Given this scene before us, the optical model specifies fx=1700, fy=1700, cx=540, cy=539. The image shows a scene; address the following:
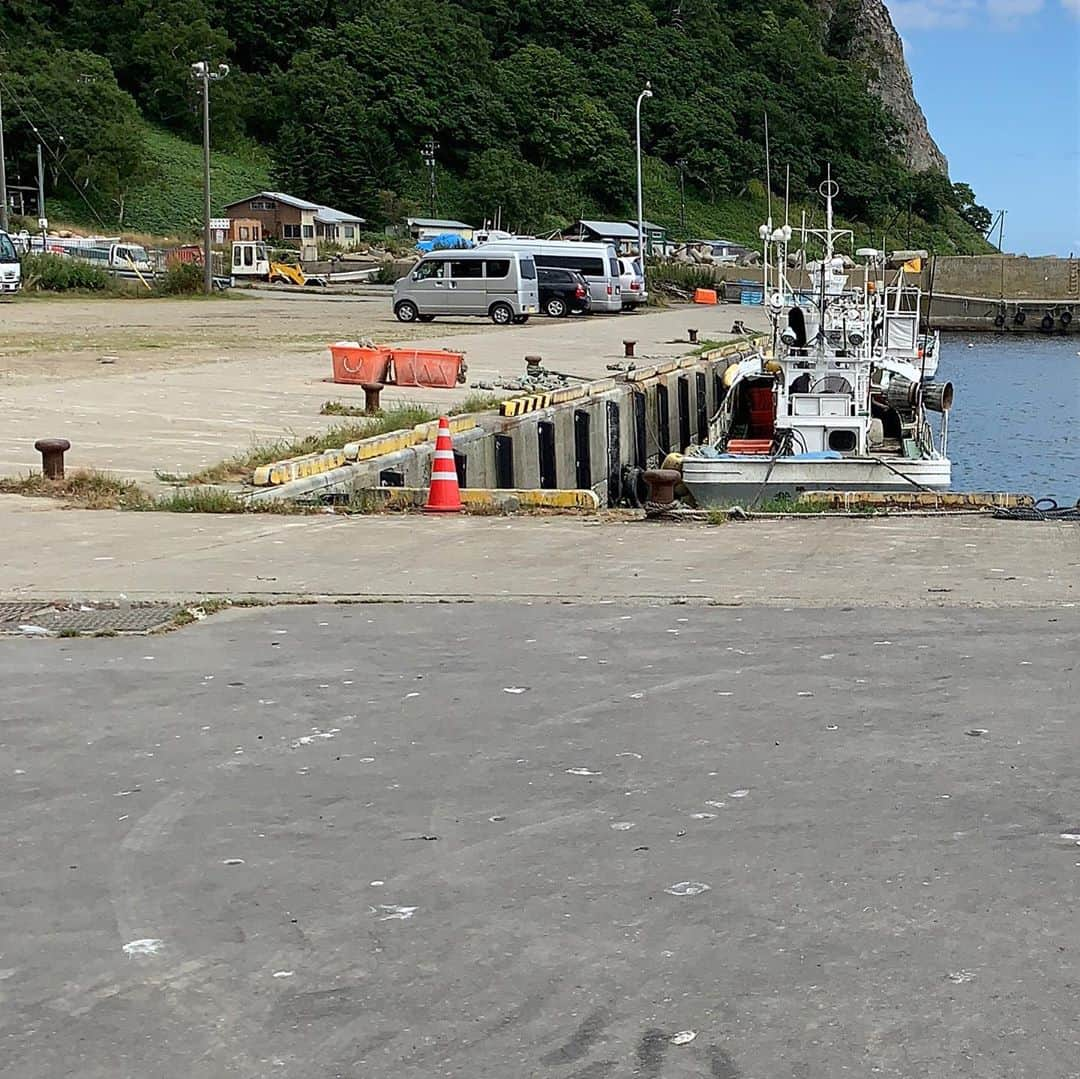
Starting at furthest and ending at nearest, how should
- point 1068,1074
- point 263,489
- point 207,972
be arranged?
1. point 263,489
2. point 207,972
3. point 1068,1074

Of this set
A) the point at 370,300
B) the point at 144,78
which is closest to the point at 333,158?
the point at 144,78

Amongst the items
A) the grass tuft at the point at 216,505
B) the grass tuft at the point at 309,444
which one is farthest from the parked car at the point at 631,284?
the grass tuft at the point at 216,505

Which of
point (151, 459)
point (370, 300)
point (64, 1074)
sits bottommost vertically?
point (64, 1074)

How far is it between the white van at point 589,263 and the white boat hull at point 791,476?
31940mm

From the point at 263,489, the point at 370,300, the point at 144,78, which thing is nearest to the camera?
the point at 263,489

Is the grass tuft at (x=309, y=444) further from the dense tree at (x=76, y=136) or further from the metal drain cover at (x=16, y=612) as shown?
the dense tree at (x=76, y=136)

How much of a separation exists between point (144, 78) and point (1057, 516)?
13351 centimetres

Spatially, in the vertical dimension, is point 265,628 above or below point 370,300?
below

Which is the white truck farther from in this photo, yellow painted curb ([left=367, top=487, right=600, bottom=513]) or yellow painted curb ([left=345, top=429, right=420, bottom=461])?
yellow painted curb ([left=367, top=487, right=600, bottom=513])

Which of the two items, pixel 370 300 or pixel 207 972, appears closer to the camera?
pixel 207 972

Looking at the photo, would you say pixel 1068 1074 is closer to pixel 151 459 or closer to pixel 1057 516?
pixel 1057 516

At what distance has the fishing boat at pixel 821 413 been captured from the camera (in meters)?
22.4

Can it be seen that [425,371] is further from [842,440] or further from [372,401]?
[842,440]

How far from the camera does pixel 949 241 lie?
468 feet
